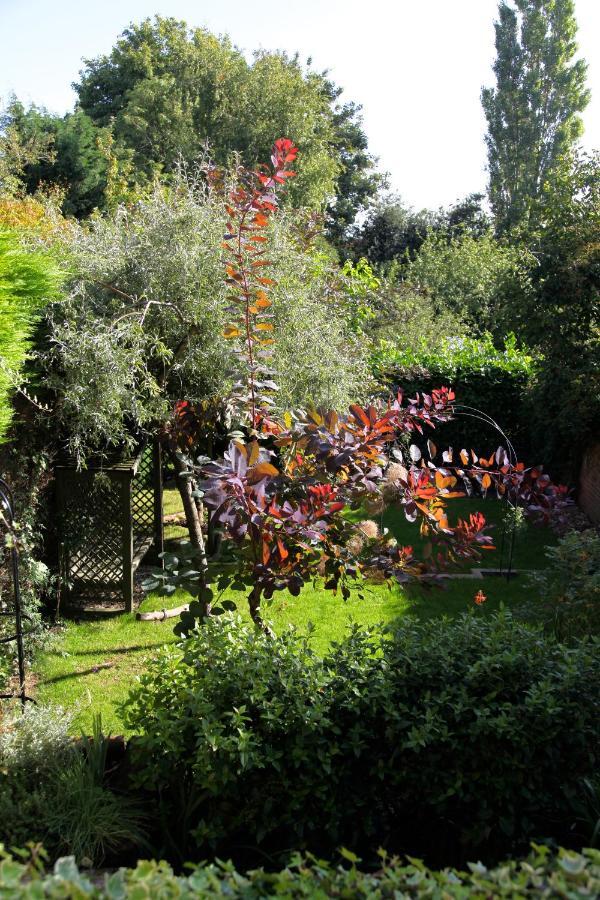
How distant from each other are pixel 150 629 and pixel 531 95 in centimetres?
3255

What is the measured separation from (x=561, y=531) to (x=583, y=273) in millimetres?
2958

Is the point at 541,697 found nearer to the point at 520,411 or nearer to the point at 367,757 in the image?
the point at 367,757

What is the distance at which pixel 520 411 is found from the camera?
10.2m

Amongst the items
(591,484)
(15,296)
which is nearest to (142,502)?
(15,296)

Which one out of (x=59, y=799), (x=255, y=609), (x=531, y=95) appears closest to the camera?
(x=59, y=799)

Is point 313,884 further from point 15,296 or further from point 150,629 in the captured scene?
point 150,629

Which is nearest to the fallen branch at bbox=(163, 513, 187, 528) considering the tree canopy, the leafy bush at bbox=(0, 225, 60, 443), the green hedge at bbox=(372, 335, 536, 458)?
the green hedge at bbox=(372, 335, 536, 458)

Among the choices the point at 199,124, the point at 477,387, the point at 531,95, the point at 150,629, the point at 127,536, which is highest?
the point at 531,95

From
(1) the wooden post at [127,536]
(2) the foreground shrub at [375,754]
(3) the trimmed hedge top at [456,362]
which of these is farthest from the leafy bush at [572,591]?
(3) the trimmed hedge top at [456,362]

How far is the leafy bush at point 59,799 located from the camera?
2.62 metres

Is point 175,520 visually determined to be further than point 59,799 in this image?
Yes

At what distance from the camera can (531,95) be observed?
102 feet

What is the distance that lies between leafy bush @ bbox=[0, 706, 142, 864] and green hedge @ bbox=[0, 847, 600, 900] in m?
1.09

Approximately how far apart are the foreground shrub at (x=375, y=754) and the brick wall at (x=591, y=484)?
5.90 meters
